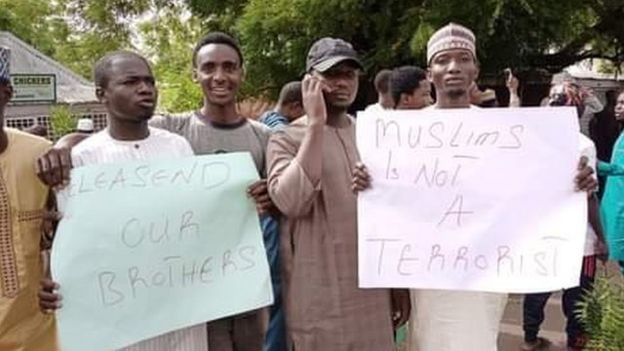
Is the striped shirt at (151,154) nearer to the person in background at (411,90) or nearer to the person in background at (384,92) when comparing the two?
the person in background at (411,90)

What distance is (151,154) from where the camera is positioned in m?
2.42

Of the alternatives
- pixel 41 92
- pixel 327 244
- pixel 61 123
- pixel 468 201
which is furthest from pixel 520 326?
pixel 41 92

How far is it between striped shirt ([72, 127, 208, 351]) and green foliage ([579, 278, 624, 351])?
130 centimetres

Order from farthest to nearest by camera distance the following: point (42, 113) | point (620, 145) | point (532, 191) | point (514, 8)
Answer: point (42, 113)
point (514, 8)
point (620, 145)
point (532, 191)

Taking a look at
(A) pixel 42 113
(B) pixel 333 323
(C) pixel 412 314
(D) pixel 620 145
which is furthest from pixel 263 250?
(A) pixel 42 113

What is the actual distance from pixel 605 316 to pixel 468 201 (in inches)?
22.4

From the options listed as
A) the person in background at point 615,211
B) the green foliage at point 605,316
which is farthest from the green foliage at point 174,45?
the green foliage at point 605,316

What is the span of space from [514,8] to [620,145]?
450 cm

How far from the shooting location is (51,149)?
7.35 feet

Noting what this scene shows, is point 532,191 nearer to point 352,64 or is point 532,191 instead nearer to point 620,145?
point 352,64

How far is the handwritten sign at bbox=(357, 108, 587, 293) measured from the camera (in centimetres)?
234

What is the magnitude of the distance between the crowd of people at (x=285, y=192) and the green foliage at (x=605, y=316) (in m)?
0.30

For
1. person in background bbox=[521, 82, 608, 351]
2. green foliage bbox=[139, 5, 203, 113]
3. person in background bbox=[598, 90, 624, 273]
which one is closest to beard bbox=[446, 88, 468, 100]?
person in background bbox=[521, 82, 608, 351]

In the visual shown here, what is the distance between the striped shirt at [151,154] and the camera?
2.37 m
